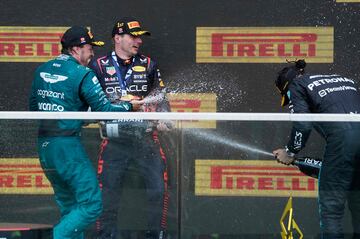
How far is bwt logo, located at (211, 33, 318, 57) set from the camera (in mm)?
9047

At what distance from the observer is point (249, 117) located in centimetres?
653

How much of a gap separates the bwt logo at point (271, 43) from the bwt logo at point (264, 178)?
8.38ft

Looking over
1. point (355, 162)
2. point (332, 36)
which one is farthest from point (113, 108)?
point (332, 36)

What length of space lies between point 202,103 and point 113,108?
2.20 metres

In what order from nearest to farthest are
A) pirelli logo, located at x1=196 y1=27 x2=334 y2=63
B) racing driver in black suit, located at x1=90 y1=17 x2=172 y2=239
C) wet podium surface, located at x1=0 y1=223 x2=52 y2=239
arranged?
wet podium surface, located at x1=0 y1=223 x2=52 y2=239 < racing driver in black suit, located at x1=90 y1=17 x2=172 y2=239 < pirelli logo, located at x1=196 y1=27 x2=334 y2=63

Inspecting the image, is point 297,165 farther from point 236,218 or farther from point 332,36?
point 332,36

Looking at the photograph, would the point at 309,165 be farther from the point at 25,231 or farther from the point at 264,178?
the point at 25,231

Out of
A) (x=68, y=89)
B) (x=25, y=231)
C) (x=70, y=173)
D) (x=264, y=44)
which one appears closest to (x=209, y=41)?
(x=264, y=44)

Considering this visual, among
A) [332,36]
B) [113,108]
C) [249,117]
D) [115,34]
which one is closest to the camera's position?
[249,117]

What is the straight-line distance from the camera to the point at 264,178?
6.61 metres

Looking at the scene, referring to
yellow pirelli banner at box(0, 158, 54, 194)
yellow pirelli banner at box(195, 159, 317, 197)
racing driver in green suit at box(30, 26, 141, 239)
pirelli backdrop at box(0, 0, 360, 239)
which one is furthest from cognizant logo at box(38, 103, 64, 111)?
pirelli backdrop at box(0, 0, 360, 239)

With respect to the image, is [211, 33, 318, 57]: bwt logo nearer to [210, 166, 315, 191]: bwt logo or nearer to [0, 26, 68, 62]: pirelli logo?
[0, 26, 68, 62]: pirelli logo

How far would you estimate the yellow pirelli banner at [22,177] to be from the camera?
6648 millimetres

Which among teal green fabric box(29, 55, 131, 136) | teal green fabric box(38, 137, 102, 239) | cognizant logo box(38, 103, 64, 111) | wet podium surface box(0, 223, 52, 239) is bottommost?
wet podium surface box(0, 223, 52, 239)
